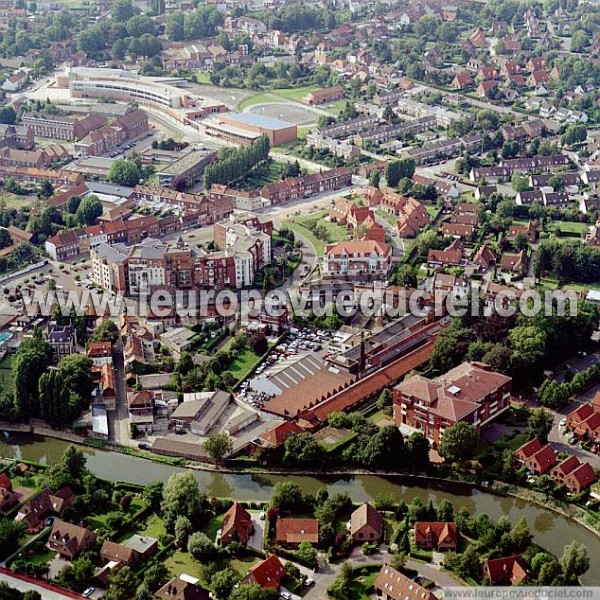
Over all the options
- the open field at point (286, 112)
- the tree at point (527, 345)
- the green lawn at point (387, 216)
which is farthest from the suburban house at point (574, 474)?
the open field at point (286, 112)

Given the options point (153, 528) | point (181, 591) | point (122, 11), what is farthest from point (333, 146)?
point (181, 591)

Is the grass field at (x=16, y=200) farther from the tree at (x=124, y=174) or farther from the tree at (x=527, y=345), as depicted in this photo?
the tree at (x=527, y=345)

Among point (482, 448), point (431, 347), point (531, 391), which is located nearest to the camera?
point (482, 448)

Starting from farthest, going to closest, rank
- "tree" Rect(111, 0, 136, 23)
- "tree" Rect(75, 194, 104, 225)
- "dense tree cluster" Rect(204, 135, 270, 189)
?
"tree" Rect(111, 0, 136, 23)
"dense tree cluster" Rect(204, 135, 270, 189)
"tree" Rect(75, 194, 104, 225)

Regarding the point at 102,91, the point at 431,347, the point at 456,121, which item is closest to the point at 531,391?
the point at 431,347

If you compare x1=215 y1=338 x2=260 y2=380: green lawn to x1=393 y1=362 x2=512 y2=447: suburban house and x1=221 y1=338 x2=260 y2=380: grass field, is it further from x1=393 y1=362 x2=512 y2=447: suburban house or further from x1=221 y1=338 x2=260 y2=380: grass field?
x1=393 y1=362 x2=512 y2=447: suburban house

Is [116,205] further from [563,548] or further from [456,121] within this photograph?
[563,548]

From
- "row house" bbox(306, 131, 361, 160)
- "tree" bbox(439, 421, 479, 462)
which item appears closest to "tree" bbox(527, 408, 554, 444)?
"tree" bbox(439, 421, 479, 462)
